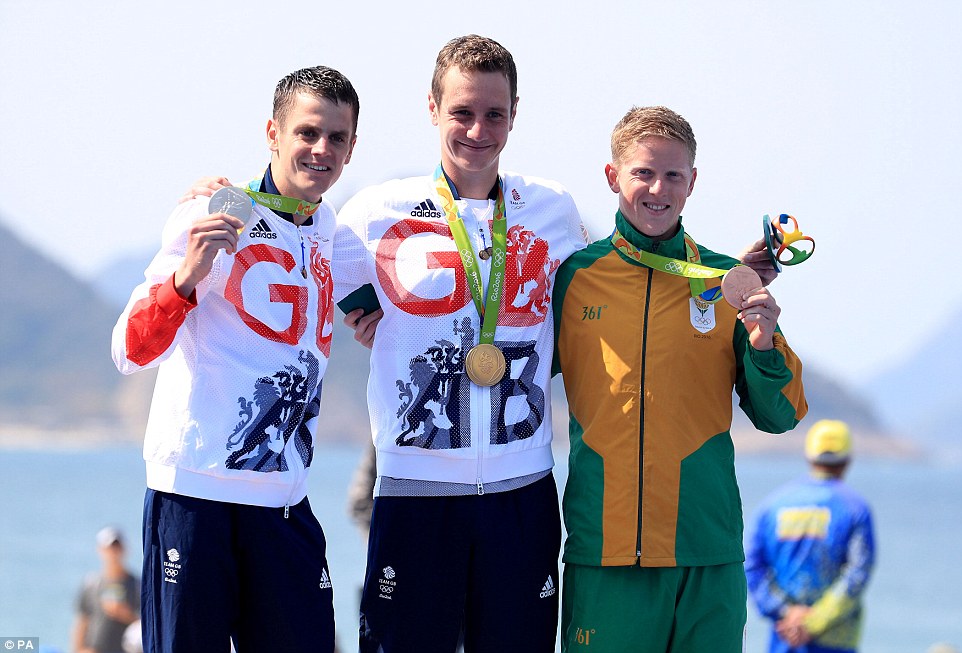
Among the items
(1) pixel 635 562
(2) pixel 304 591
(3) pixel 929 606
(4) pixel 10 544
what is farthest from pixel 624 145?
(4) pixel 10 544

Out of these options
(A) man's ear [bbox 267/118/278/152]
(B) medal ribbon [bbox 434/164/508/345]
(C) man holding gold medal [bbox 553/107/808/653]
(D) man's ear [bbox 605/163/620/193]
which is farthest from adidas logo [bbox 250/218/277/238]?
(D) man's ear [bbox 605/163/620/193]

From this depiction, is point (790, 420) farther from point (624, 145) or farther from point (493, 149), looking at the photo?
point (493, 149)

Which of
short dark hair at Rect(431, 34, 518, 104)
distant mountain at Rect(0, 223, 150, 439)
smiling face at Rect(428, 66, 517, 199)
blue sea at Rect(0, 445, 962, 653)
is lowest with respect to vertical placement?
blue sea at Rect(0, 445, 962, 653)

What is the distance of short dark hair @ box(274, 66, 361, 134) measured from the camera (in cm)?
380

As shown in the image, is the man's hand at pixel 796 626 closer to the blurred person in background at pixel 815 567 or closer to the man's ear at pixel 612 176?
the blurred person in background at pixel 815 567

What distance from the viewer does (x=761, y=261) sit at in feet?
13.8

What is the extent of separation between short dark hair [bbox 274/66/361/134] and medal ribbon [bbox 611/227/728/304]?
0.97 m

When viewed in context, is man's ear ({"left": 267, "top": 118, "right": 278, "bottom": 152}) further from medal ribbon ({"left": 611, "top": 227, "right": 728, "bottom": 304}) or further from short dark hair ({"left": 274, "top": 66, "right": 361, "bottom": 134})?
medal ribbon ({"left": 611, "top": 227, "right": 728, "bottom": 304})

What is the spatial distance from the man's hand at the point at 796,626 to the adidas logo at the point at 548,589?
3.15 meters

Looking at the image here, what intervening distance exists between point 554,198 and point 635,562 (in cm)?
123

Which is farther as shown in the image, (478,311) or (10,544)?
(10,544)

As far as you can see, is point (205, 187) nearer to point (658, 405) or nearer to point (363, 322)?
point (363, 322)

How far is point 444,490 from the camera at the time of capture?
3.89 m

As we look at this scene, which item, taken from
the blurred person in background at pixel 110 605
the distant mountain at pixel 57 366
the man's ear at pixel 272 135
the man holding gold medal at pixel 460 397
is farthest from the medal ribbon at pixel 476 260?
the distant mountain at pixel 57 366
